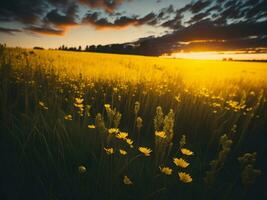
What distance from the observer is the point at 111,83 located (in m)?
4.45

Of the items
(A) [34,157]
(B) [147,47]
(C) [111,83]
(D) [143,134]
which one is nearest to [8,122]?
(A) [34,157]

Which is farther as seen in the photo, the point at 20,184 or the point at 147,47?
the point at 147,47

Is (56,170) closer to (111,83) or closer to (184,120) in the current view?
(184,120)

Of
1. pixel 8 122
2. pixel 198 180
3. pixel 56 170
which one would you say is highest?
pixel 8 122

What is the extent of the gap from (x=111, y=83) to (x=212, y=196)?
3.17 m

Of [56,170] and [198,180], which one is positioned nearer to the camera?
[56,170]

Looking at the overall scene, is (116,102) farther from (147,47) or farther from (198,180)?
(147,47)

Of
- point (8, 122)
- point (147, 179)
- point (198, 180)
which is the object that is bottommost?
point (198, 180)

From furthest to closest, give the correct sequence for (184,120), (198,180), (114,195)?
1. (184,120)
2. (198,180)
3. (114,195)

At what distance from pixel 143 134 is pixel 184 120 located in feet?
2.33

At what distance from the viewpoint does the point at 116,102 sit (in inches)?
141

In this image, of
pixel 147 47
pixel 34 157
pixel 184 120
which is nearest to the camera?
pixel 34 157

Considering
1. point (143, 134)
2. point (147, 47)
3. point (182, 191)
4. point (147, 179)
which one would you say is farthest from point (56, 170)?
point (147, 47)

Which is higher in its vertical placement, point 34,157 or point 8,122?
point 8,122
